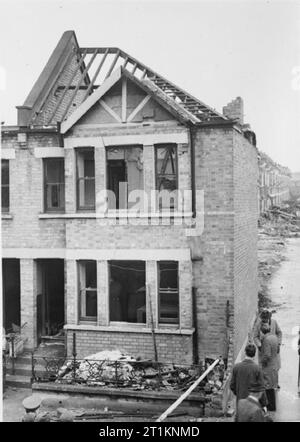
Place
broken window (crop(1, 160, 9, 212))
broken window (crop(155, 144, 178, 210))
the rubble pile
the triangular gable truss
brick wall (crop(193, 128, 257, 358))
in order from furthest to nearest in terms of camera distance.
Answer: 1. the rubble pile
2. broken window (crop(1, 160, 9, 212))
3. broken window (crop(155, 144, 178, 210))
4. brick wall (crop(193, 128, 257, 358))
5. the triangular gable truss

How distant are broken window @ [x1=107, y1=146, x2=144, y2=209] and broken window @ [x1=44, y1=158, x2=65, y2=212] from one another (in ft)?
5.99

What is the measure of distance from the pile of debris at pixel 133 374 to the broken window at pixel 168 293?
1.34 metres

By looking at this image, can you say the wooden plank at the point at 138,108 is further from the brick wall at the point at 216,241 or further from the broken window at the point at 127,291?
the broken window at the point at 127,291

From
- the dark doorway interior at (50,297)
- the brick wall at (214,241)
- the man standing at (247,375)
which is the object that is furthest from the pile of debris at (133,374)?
the man standing at (247,375)

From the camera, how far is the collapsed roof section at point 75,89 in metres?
13.5

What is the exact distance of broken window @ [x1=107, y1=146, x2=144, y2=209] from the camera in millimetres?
13559

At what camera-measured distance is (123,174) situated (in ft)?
44.9

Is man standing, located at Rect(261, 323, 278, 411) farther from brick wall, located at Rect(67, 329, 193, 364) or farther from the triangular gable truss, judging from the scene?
the triangular gable truss

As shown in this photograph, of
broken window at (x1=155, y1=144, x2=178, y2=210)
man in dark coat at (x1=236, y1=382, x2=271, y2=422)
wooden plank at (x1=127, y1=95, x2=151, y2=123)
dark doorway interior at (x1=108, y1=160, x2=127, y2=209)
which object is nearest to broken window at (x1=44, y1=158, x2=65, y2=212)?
dark doorway interior at (x1=108, y1=160, x2=127, y2=209)

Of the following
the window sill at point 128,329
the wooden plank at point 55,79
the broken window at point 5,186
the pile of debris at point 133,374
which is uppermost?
the wooden plank at point 55,79

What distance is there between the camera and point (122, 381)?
39.7 feet

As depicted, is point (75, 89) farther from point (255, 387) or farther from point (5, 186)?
point (255, 387)
